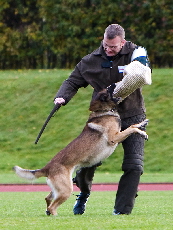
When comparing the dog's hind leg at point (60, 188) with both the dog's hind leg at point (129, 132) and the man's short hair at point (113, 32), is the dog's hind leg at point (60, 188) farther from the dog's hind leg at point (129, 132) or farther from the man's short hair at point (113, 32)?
the man's short hair at point (113, 32)

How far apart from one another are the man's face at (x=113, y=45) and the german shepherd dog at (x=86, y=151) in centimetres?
51

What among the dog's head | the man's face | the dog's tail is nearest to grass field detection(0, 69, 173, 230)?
the dog's tail

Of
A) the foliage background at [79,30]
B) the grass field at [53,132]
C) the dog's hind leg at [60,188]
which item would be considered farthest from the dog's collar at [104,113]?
the foliage background at [79,30]

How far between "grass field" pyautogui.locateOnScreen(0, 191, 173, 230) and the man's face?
6.31 feet

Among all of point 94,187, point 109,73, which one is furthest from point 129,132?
point 94,187

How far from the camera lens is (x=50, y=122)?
2423 centimetres

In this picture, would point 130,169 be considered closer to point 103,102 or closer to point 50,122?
point 103,102

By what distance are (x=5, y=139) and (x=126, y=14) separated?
11697 mm

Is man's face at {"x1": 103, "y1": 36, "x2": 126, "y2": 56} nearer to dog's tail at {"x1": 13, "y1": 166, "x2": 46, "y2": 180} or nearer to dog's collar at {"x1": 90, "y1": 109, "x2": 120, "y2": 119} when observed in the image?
dog's collar at {"x1": 90, "y1": 109, "x2": 120, "y2": 119}

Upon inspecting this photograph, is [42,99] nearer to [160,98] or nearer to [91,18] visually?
[160,98]

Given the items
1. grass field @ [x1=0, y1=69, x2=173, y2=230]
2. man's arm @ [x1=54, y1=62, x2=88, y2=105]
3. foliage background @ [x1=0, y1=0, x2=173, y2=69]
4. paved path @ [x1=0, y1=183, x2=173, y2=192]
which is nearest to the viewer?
man's arm @ [x1=54, y1=62, x2=88, y2=105]

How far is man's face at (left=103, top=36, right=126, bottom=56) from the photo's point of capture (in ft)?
28.2

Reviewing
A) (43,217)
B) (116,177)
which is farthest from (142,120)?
(116,177)

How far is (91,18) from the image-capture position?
33.2 m
